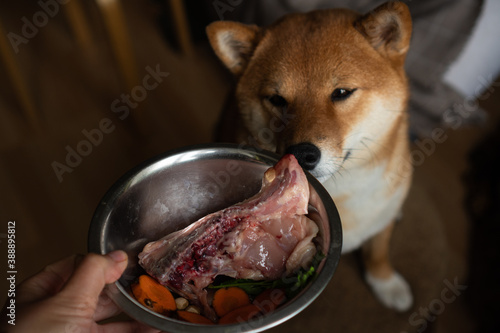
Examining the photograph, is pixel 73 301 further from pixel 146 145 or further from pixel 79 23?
pixel 79 23

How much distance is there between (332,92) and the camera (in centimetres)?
99

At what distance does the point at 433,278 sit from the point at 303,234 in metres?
0.77

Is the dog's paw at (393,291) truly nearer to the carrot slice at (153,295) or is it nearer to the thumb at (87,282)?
the carrot slice at (153,295)

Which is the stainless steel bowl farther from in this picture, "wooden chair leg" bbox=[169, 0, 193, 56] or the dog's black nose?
→ "wooden chair leg" bbox=[169, 0, 193, 56]

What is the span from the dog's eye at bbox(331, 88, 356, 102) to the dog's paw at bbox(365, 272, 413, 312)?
64cm

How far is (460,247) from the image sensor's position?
5.45 feet

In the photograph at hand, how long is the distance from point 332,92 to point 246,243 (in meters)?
0.40

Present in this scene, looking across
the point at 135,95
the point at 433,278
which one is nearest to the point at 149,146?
the point at 135,95

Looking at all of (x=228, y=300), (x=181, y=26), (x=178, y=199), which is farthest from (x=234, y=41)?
(x=181, y=26)

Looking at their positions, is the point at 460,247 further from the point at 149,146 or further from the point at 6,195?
the point at 6,195

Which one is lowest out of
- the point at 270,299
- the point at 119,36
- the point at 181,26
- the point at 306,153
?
the point at 270,299

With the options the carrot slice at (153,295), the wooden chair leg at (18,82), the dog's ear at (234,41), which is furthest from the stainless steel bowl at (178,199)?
the wooden chair leg at (18,82)

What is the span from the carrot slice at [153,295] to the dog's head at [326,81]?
0.36 metres

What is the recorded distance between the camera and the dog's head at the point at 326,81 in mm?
941
